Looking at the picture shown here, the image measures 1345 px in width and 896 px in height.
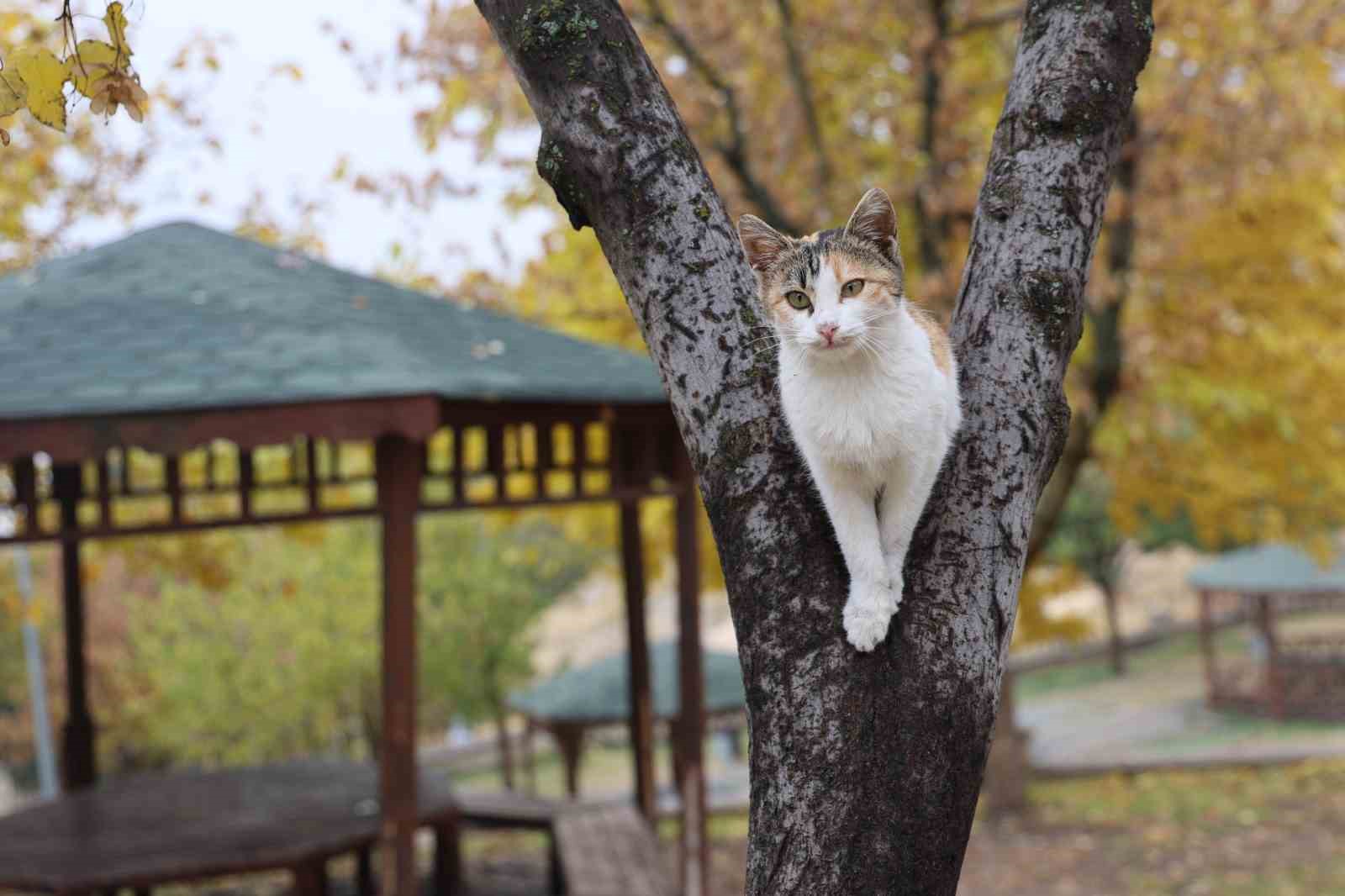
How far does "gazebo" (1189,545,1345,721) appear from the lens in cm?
1877

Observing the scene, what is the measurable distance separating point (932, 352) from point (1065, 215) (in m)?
0.34

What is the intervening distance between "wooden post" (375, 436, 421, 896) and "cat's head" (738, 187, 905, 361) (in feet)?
13.7

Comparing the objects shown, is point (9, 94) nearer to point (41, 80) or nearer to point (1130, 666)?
point (41, 80)

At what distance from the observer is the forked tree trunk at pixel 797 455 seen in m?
1.96

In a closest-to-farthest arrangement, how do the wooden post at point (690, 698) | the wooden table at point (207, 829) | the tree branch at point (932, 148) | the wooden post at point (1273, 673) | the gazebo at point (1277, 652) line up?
the wooden table at point (207, 829), the wooden post at point (690, 698), the tree branch at point (932, 148), the gazebo at point (1277, 652), the wooden post at point (1273, 673)

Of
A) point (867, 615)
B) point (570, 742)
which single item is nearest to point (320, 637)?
point (570, 742)

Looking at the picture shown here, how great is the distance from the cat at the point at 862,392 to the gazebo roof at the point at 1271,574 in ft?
59.4

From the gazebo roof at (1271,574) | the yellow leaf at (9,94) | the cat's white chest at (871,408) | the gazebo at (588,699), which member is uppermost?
the yellow leaf at (9,94)

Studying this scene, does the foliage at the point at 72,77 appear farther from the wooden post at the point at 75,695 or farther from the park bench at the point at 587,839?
the wooden post at the point at 75,695

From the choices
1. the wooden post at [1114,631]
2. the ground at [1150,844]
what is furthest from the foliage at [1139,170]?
the wooden post at [1114,631]

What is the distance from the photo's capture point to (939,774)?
6.48 feet

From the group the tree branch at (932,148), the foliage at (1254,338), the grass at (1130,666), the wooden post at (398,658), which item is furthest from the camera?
the grass at (1130,666)

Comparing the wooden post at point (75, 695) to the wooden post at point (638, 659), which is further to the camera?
Answer: the wooden post at point (75, 695)

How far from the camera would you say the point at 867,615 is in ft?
6.56
